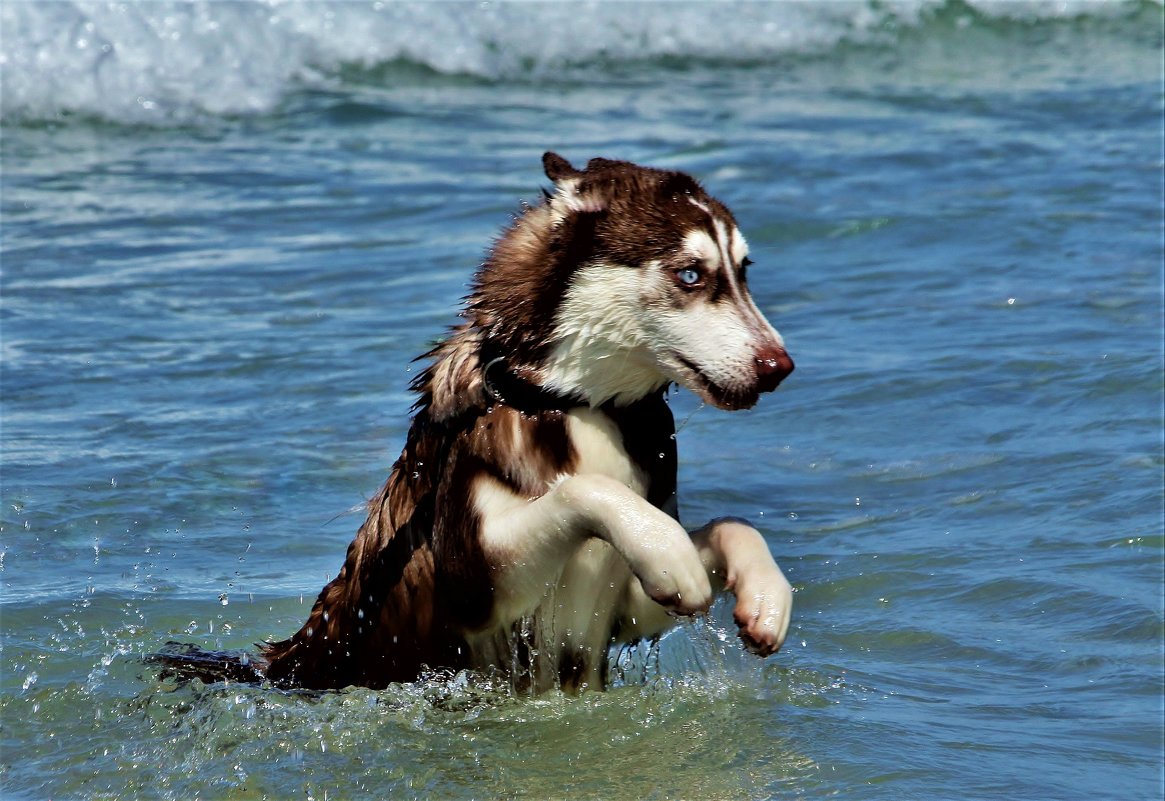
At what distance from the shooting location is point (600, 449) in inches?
199

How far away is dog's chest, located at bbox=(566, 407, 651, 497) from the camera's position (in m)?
5.03

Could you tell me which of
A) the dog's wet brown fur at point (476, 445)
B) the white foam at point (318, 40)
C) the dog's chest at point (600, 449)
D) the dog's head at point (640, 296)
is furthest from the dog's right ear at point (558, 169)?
the white foam at point (318, 40)

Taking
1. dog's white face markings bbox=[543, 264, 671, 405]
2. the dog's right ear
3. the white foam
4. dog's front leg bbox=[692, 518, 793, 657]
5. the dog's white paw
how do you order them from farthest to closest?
the white foam, the dog's right ear, dog's white face markings bbox=[543, 264, 671, 405], dog's front leg bbox=[692, 518, 793, 657], the dog's white paw

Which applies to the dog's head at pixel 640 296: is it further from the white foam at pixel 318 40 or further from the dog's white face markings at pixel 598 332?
the white foam at pixel 318 40

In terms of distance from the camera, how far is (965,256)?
37.0ft

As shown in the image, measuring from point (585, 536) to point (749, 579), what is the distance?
1.62 feet

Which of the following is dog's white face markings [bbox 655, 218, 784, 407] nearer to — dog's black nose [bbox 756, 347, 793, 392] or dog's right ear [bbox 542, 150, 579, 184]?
dog's black nose [bbox 756, 347, 793, 392]

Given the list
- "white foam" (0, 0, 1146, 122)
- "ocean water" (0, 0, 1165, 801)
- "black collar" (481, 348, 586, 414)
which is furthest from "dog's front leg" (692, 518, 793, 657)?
"white foam" (0, 0, 1146, 122)

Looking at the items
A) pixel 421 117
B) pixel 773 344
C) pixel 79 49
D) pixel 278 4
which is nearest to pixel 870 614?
pixel 773 344

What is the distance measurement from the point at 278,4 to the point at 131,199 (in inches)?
249

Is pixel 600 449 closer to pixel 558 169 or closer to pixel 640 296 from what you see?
pixel 640 296

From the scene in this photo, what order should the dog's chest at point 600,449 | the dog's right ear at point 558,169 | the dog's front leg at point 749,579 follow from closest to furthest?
1. the dog's front leg at point 749,579
2. the dog's chest at point 600,449
3. the dog's right ear at point 558,169

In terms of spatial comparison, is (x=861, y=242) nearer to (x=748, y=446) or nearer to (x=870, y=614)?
(x=748, y=446)

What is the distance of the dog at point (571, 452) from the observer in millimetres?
4816
